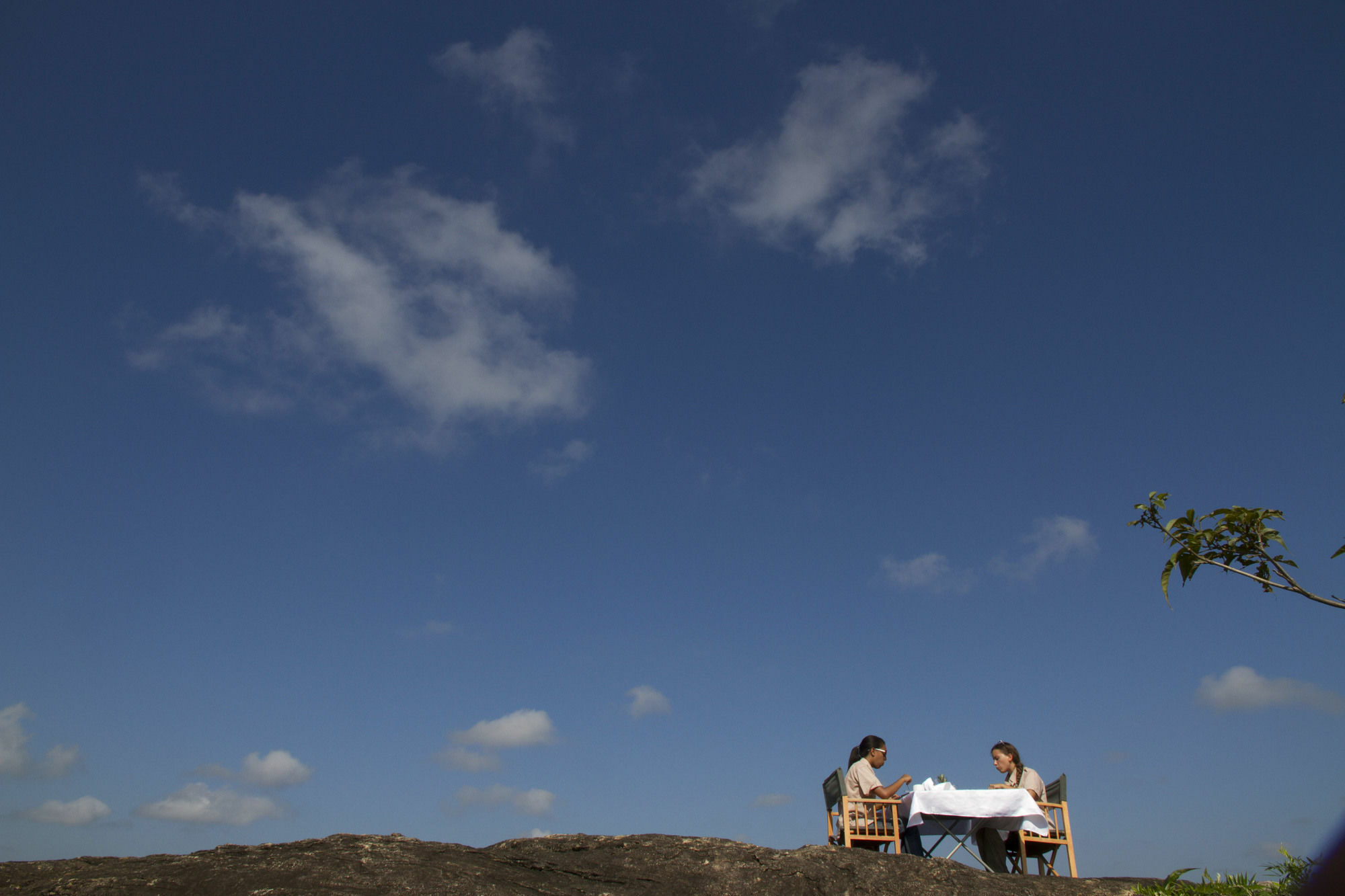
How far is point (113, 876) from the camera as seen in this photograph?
678 centimetres

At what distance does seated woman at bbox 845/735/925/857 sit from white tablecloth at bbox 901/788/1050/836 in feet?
0.88

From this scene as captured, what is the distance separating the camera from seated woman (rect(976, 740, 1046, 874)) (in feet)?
31.0

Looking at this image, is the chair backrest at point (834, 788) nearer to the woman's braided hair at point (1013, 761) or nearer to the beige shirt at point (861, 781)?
the beige shirt at point (861, 781)

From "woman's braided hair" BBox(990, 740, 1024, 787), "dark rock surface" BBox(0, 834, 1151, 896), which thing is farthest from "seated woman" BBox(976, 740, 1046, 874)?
"dark rock surface" BBox(0, 834, 1151, 896)

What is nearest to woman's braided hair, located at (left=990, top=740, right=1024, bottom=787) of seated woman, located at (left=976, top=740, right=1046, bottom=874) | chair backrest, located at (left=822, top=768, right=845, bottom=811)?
seated woman, located at (left=976, top=740, right=1046, bottom=874)

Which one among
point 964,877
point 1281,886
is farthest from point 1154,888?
point 964,877

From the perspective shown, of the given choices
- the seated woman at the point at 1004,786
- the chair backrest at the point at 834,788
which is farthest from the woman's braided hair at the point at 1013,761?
the chair backrest at the point at 834,788

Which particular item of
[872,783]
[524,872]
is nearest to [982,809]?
[872,783]

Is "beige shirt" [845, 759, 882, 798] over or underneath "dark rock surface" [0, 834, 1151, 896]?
over

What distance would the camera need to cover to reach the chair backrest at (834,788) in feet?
32.3

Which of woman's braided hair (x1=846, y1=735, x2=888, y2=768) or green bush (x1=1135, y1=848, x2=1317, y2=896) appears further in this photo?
woman's braided hair (x1=846, y1=735, x2=888, y2=768)

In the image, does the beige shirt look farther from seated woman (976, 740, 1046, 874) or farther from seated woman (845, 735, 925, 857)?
seated woman (976, 740, 1046, 874)

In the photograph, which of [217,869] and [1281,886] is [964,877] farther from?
[217,869]

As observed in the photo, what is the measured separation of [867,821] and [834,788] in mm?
709
